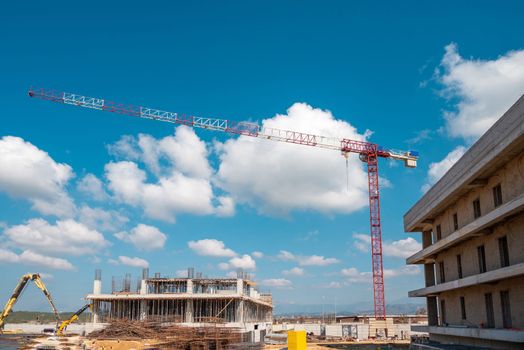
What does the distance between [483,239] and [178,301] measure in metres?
38.6

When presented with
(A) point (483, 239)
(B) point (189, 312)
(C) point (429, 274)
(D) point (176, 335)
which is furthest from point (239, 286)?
(A) point (483, 239)

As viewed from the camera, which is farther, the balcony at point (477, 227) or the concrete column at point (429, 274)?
the concrete column at point (429, 274)

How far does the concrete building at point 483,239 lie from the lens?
18.9m

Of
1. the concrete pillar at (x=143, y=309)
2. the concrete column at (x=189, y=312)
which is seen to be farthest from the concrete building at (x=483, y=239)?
the concrete pillar at (x=143, y=309)

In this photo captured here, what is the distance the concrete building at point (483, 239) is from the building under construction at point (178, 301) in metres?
26.2

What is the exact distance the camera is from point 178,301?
54188 millimetres

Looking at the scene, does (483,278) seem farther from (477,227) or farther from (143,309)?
(143,309)

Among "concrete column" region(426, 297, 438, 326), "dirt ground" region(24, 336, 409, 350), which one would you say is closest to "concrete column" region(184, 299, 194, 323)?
"dirt ground" region(24, 336, 409, 350)

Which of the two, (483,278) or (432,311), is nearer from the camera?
(483,278)

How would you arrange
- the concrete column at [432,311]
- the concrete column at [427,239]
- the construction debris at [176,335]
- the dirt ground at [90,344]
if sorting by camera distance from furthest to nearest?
the construction debris at [176,335] < the dirt ground at [90,344] < the concrete column at [427,239] < the concrete column at [432,311]

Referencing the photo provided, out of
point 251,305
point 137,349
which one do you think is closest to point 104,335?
point 137,349

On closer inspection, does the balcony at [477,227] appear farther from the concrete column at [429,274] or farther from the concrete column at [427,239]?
the concrete column at [427,239]

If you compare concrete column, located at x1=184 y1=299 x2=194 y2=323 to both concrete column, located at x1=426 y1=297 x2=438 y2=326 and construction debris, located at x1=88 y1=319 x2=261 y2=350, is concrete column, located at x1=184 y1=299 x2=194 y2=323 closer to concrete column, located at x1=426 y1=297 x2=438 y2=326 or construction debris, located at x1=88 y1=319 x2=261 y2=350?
construction debris, located at x1=88 y1=319 x2=261 y2=350

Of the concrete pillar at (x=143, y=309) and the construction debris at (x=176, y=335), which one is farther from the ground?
the concrete pillar at (x=143, y=309)
